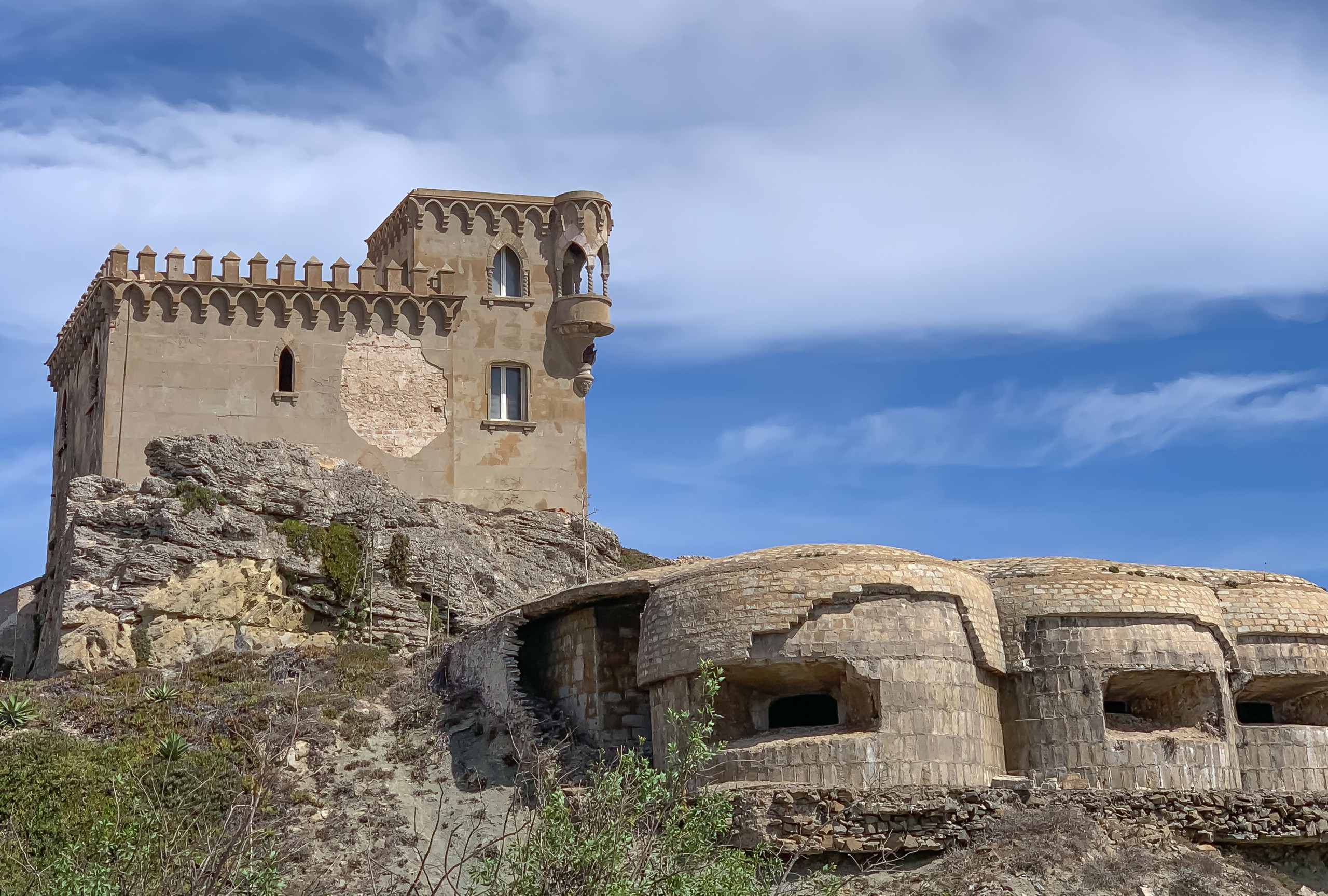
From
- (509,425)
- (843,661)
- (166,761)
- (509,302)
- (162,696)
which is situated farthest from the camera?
(509,302)

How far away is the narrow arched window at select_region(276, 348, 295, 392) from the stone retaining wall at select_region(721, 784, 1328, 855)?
17.5 meters

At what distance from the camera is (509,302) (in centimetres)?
4084

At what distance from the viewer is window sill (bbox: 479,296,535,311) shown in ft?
134

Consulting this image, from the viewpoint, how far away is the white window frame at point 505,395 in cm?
4019

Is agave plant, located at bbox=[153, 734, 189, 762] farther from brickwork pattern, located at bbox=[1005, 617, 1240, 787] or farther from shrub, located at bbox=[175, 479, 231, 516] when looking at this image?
brickwork pattern, located at bbox=[1005, 617, 1240, 787]

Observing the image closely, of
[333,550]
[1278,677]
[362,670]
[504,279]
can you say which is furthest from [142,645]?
[1278,677]

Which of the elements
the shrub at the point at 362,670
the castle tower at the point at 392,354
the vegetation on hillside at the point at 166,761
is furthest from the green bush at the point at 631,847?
the castle tower at the point at 392,354

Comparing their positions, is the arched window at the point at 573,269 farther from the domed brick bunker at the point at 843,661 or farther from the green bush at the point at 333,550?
the domed brick bunker at the point at 843,661

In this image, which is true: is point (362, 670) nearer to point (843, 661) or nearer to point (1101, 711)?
point (843, 661)

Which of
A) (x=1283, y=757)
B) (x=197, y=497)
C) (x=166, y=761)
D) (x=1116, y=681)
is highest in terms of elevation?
(x=197, y=497)

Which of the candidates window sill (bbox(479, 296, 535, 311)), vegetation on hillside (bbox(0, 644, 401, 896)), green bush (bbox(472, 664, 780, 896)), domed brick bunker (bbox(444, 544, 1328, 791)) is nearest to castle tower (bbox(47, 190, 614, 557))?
window sill (bbox(479, 296, 535, 311))

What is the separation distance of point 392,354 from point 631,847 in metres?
24.6

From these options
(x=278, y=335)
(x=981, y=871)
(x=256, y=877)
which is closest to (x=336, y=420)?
(x=278, y=335)

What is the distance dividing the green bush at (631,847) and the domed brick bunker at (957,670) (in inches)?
323
